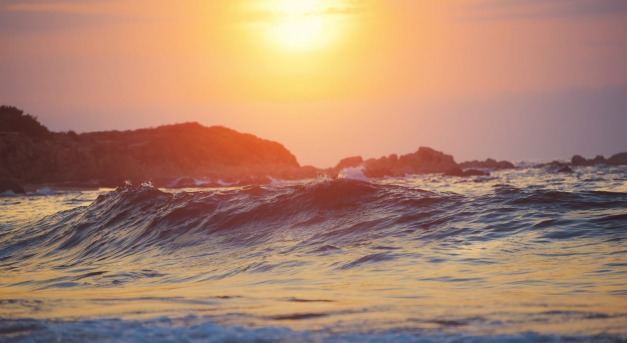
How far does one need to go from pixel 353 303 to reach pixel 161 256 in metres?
6.12

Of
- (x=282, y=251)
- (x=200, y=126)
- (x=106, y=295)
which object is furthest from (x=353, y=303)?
(x=200, y=126)

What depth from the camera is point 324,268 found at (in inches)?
349

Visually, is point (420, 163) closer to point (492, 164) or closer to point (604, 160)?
point (492, 164)

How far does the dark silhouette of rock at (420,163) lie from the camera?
64250 millimetres

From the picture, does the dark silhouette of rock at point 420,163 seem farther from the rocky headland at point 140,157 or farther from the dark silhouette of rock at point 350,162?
the rocky headland at point 140,157

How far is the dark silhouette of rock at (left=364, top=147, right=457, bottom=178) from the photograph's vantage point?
64.2 m

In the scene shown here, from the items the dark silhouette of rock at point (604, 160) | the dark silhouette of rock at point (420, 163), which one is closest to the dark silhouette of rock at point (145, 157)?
the dark silhouette of rock at point (420, 163)

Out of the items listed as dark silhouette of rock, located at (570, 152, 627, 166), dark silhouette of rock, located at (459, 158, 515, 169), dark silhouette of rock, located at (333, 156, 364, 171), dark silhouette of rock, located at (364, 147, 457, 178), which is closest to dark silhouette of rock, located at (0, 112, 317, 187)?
dark silhouette of rock, located at (333, 156, 364, 171)

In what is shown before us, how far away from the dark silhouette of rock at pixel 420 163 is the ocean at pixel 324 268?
158 feet

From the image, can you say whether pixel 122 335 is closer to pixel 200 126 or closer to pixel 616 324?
pixel 616 324

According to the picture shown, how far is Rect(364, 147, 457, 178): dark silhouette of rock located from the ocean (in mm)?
48171

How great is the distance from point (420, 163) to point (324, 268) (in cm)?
5854

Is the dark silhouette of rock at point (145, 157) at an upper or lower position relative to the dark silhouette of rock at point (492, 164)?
upper

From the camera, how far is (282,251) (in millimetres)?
10664
